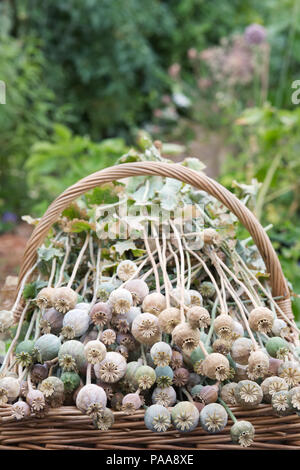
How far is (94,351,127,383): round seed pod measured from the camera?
0.65 meters

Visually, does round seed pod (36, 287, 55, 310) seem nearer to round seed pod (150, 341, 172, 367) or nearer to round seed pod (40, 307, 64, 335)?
round seed pod (40, 307, 64, 335)

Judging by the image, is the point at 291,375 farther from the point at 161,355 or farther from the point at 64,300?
the point at 64,300

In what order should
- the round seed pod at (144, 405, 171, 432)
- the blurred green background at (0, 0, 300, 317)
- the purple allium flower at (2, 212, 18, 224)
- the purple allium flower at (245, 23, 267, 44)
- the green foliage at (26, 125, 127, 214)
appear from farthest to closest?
the purple allium flower at (2, 212, 18, 224), the blurred green background at (0, 0, 300, 317), the purple allium flower at (245, 23, 267, 44), the green foliage at (26, 125, 127, 214), the round seed pod at (144, 405, 171, 432)

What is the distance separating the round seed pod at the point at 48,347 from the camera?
68cm

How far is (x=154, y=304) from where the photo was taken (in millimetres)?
702

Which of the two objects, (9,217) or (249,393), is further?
(9,217)

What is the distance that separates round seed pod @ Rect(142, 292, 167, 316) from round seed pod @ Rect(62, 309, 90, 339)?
0.08 metres

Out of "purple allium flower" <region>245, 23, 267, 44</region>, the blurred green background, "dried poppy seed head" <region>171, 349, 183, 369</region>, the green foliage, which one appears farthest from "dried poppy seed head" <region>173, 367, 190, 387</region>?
"purple allium flower" <region>245, 23, 267, 44</region>

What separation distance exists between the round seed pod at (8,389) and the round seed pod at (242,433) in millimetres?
271

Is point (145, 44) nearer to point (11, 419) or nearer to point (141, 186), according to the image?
point (141, 186)

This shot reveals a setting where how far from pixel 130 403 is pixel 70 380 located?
0.27ft

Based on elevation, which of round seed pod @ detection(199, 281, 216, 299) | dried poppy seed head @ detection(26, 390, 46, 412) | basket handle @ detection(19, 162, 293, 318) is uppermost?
basket handle @ detection(19, 162, 293, 318)

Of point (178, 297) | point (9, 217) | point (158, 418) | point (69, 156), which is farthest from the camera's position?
point (9, 217)

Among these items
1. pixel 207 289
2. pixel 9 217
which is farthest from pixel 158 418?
pixel 9 217
